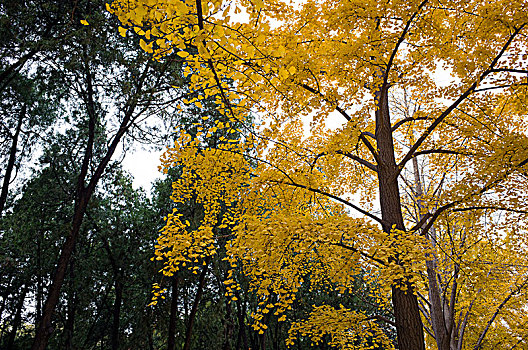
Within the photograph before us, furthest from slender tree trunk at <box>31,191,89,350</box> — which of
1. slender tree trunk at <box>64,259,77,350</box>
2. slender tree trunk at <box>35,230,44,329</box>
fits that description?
slender tree trunk at <box>35,230,44,329</box>

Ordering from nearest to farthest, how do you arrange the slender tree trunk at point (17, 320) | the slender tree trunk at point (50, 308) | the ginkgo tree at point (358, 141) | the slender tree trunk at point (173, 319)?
1. the ginkgo tree at point (358, 141)
2. the slender tree trunk at point (50, 308)
3. the slender tree trunk at point (173, 319)
4. the slender tree trunk at point (17, 320)

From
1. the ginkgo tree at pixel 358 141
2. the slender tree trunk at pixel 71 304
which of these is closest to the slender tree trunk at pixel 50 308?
the ginkgo tree at pixel 358 141

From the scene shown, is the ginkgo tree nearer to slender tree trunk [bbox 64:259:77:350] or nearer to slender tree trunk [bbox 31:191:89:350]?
slender tree trunk [bbox 31:191:89:350]

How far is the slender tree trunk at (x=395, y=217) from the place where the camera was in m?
4.54

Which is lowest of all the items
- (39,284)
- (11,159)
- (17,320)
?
(17,320)

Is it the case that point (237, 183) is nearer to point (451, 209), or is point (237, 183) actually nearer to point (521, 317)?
point (451, 209)

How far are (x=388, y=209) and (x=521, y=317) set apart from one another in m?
6.44

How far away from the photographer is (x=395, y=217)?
5250 millimetres

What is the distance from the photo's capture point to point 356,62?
4949mm

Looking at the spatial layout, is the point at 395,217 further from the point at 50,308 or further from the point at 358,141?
the point at 50,308

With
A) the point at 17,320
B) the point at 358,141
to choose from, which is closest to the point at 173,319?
the point at 17,320

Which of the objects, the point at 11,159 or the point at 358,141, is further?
the point at 11,159

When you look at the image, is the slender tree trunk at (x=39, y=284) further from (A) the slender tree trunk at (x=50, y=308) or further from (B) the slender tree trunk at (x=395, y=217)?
(B) the slender tree trunk at (x=395, y=217)

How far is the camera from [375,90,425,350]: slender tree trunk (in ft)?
14.9
